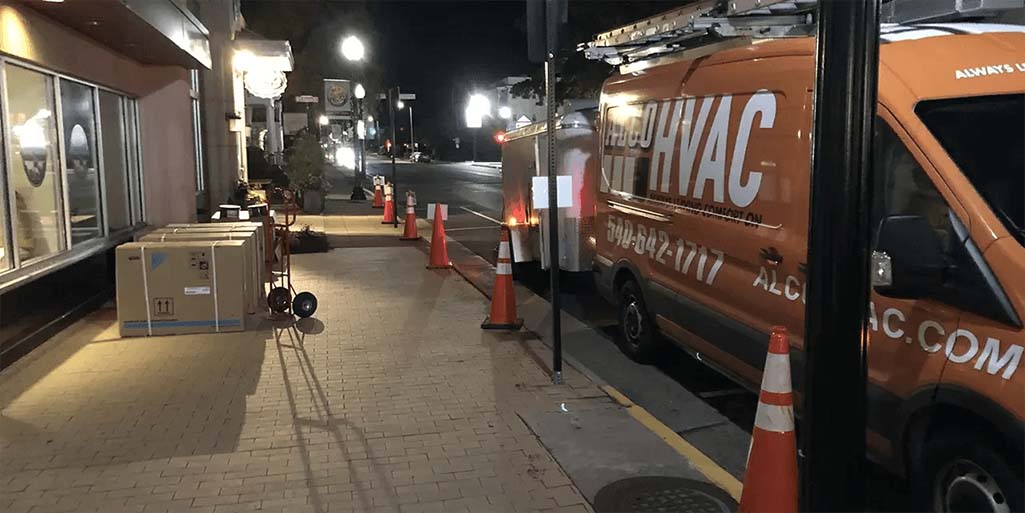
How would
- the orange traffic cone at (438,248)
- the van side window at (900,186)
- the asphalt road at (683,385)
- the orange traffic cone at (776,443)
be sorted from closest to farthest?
the orange traffic cone at (776,443), the van side window at (900,186), the asphalt road at (683,385), the orange traffic cone at (438,248)

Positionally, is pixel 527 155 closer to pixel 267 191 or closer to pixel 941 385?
pixel 941 385

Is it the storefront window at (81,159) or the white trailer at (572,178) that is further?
the white trailer at (572,178)

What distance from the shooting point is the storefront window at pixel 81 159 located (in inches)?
346

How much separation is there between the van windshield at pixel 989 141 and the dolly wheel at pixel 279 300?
21.4ft

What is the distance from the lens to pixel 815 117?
278 cm

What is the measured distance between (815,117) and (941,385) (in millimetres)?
1625

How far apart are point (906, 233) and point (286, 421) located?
13.1 ft

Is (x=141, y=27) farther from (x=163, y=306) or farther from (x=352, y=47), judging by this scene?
(x=352, y=47)

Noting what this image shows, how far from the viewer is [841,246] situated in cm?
273

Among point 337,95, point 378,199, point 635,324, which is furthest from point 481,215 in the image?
point 635,324

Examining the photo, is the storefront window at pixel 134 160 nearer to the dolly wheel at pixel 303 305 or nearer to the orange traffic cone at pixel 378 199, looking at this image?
the dolly wheel at pixel 303 305

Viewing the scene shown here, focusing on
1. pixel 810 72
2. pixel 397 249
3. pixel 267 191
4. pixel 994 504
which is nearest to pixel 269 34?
pixel 267 191

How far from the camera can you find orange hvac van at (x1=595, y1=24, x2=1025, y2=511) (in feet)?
11.4

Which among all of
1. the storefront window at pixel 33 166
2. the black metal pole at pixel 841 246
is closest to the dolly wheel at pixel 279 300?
the storefront window at pixel 33 166
